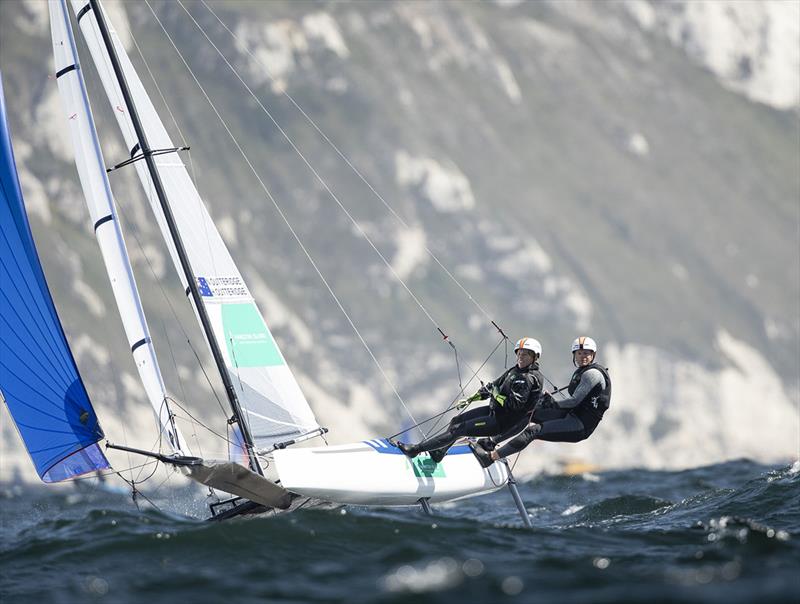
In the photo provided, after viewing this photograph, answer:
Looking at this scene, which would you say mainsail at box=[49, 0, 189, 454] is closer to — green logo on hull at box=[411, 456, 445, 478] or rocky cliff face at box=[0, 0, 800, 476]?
green logo on hull at box=[411, 456, 445, 478]

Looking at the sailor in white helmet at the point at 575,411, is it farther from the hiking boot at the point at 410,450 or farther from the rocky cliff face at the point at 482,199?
the rocky cliff face at the point at 482,199

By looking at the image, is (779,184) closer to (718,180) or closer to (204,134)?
(718,180)

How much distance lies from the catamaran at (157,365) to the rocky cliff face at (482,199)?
5921cm

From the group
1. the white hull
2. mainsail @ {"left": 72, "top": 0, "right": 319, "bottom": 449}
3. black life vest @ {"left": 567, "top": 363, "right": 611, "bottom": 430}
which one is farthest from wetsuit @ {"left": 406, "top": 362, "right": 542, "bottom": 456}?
mainsail @ {"left": 72, "top": 0, "right": 319, "bottom": 449}

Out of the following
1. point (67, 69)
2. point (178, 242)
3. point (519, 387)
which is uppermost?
point (67, 69)

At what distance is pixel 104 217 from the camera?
489 inches

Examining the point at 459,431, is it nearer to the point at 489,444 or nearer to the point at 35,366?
the point at 489,444

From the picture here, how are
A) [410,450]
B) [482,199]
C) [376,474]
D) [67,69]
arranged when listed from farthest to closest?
[482,199] → [67,69] → [410,450] → [376,474]

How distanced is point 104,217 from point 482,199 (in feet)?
284

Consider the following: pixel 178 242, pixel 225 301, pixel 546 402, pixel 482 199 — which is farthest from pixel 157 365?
pixel 482 199

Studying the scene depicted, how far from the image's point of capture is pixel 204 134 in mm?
102438

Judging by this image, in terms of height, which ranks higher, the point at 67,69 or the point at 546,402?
the point at 67,69

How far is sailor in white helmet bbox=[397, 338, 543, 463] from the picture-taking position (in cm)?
1196

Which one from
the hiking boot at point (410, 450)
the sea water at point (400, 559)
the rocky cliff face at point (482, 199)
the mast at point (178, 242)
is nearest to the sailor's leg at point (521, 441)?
the hiking boot at point (410, 450)
